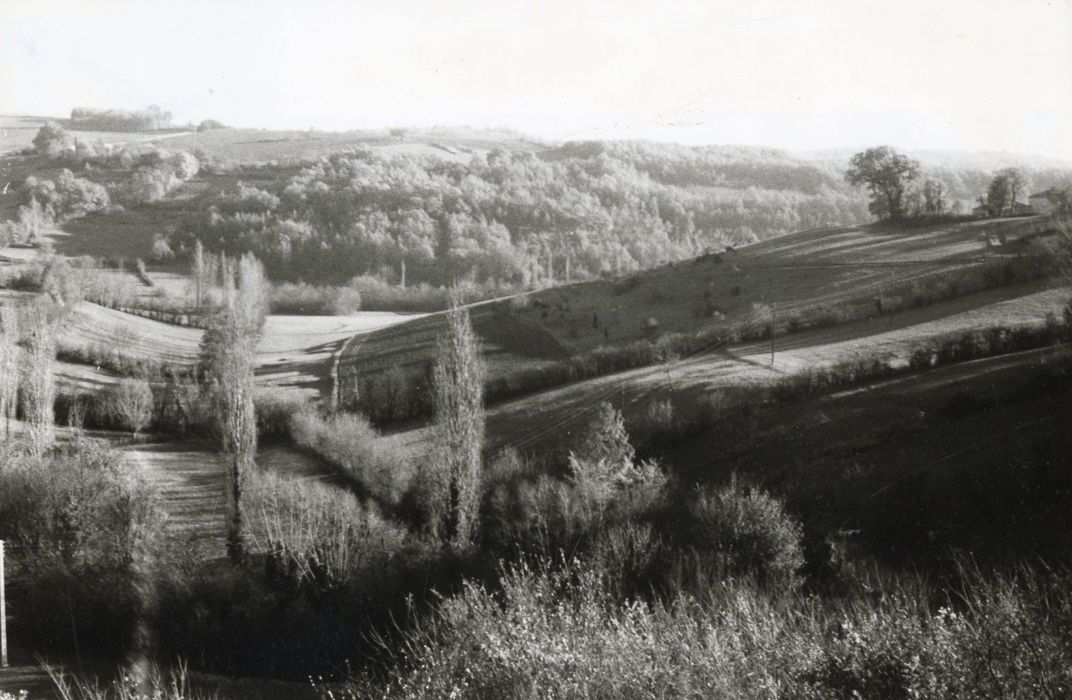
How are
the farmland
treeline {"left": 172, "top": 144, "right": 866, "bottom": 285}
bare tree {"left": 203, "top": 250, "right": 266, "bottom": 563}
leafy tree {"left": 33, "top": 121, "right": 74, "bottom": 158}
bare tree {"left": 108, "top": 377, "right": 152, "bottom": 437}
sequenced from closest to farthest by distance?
the farmland, bare tree {"left": 203, "top": 250, "right": 266, "bottom": 563}, bare tree {"left": 108, "top": 377, "right": 152, "bottom": 437}, leafy tree {"left": 33, "top": 121, "right": 74, "bottom": 158}, treeline {"left": 172, "top": 144, "right": 866, "bottom": 285}

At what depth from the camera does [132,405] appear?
20406 millimetres

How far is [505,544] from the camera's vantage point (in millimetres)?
→ 17984

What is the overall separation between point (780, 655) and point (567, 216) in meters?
20.6

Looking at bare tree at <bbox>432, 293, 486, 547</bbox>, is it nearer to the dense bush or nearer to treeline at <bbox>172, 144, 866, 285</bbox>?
treeline at <bbox>172, 144, 866, 285</bbox>

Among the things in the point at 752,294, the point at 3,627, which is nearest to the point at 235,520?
the point at 3,627

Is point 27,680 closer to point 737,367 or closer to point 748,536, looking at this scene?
point 748,536

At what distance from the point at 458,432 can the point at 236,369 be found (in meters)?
5.89

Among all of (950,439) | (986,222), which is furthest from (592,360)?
(986,222)

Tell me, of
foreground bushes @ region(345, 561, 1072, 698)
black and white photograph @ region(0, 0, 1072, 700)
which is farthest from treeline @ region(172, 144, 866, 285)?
foreground bushes @ region(345, 561, 1072, 698)

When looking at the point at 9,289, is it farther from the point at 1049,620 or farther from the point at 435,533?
the point at 1049,620

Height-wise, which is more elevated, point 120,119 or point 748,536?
point 120,119

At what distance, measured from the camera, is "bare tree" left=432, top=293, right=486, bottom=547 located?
18875mm

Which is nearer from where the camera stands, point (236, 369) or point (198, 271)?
point (236, 369)

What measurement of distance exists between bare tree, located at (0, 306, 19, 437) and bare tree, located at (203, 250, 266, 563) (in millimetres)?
4650
